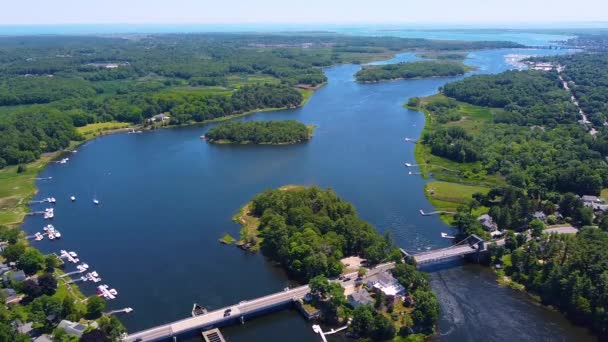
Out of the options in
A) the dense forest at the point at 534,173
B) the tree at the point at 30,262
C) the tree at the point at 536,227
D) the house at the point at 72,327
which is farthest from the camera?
the tree at the point at 536,227

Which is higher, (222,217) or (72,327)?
(72,327)

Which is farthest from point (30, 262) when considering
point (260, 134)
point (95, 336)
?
point (260, 134)

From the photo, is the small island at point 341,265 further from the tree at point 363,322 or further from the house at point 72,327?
the house at point 72,327

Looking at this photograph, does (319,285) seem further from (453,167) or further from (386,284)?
(453,167)

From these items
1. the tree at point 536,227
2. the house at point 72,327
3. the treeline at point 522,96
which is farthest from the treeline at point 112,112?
the tree at point 536,227

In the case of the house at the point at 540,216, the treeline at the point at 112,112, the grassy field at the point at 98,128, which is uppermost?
the treeline at the point at 112,112

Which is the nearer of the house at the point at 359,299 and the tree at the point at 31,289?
the house at the point at 359,299

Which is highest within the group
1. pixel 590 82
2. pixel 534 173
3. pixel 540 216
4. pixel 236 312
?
pixel 590 82
